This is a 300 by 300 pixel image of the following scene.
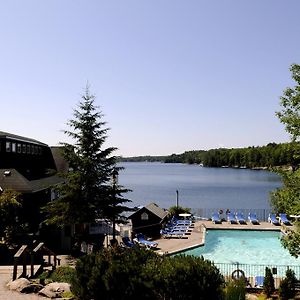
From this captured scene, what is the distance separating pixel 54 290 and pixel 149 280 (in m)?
4.07

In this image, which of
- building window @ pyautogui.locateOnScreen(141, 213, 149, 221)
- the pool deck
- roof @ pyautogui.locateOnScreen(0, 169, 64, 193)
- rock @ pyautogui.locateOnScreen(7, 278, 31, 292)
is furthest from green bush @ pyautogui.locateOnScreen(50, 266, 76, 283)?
building window @ pyautogui.locateOnScreen(141, 213, 149, 221)

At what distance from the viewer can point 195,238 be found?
3678 centimetres

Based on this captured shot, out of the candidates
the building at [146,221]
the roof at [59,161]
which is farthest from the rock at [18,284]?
the roof at [59,161]

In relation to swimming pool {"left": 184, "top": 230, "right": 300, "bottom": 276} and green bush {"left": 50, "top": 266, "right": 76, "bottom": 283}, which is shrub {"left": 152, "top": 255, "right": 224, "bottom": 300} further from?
swimming pool {"left": 184, "top": 230, "right": 300, "bottom": 276}

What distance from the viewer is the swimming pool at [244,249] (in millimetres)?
31464

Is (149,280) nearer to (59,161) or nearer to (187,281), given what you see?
(187,281)

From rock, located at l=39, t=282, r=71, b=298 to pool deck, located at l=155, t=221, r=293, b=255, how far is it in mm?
13490

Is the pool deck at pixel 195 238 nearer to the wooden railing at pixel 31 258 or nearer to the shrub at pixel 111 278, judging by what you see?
the wooden railing at pixel 31 258

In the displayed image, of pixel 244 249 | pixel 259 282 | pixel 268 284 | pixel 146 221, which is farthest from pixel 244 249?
pixel 268 284

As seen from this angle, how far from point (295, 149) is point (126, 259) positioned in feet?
23.7

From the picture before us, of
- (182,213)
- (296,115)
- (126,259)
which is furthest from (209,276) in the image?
(182,213)

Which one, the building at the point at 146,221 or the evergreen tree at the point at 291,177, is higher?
the evergreen tree at the point at 291,177

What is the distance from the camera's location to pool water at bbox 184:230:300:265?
31625 mm

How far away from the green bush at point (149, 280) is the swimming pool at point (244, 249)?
15903 mm
